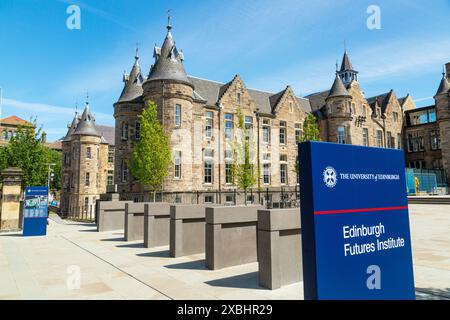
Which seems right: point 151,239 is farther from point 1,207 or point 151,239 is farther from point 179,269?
point 1,207

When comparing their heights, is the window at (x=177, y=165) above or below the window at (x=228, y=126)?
below

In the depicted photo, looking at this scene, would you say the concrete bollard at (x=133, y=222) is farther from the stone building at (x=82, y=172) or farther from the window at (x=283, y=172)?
the stone building at (x=82, y=172)

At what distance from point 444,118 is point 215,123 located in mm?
32999

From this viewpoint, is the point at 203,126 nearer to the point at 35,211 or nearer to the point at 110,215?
the point at 110,215

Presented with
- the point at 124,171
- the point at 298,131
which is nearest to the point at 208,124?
the point at 124,171

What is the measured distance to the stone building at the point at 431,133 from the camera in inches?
1688

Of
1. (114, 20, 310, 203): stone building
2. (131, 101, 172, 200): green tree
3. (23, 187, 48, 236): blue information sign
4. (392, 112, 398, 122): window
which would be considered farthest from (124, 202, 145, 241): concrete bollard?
(392, 112, 398, 122): window

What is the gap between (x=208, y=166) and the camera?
104ft

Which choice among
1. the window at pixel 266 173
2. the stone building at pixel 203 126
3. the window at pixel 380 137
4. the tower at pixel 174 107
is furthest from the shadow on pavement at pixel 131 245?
the window at pixel 380 137

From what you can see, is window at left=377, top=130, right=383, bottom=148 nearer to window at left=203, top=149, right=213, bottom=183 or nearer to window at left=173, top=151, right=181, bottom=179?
window at left=203, top=149, right=213, bottom=183

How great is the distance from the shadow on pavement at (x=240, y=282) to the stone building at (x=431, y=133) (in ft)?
151

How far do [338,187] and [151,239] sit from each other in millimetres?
8918

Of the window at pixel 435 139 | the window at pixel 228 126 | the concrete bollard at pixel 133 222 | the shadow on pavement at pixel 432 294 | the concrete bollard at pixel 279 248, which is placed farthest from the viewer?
the window at pixel 435 139
